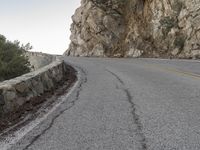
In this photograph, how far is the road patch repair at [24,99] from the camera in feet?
25.4

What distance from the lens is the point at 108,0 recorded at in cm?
5091

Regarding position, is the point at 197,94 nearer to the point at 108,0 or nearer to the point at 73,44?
the point at 108,0

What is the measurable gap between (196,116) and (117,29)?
41.5 m

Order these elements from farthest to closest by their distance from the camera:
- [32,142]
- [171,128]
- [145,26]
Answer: [145,26] → [171,128] → [32,142]

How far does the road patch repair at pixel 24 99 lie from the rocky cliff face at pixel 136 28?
69.0 ft

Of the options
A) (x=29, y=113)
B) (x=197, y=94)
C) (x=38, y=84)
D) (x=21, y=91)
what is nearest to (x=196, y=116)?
(x=197, y=94)

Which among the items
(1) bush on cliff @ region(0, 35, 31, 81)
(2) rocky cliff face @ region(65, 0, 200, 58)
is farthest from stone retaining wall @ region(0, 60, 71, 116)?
(2) rocky cliff face @ region(65, 0, 200, 58)

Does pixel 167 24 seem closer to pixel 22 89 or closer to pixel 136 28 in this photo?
pixel 136 28

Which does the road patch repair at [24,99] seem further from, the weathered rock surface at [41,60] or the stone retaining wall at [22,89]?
the weathered rock surface at [41,60]

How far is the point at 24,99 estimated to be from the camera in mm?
9359

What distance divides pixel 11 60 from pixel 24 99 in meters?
12.9

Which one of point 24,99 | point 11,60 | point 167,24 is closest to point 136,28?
point 167,24

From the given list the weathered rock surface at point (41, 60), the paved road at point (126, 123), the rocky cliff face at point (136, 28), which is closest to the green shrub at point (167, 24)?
the rocky cliff face at point (136, 28)

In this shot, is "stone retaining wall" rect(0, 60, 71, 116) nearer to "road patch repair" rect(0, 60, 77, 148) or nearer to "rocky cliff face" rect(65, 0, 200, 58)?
"road patch repair" rect(0, 60, 77, 148)
